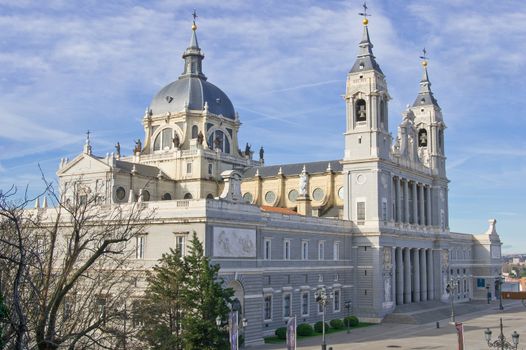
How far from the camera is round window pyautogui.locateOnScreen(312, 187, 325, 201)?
8106 cm

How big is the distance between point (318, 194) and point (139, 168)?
829 inches

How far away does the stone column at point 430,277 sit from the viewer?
8488cm

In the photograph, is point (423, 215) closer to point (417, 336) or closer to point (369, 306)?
point (369, 306)

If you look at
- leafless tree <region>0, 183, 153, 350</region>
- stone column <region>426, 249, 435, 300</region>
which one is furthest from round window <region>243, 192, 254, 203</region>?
leafless tree <region>0, 183, 153, 350</region>

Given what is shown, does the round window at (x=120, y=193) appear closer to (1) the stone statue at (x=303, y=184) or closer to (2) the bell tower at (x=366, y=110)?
(1) the stone statue at (x=303, y=184)

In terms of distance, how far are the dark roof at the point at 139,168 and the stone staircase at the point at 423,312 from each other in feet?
100

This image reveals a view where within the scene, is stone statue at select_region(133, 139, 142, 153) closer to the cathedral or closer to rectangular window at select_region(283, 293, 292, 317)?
the cathedral

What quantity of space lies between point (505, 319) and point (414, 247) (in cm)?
1270

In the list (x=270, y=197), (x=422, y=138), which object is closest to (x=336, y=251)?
(x=270, y=197)

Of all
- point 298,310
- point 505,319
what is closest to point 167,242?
point 298,310

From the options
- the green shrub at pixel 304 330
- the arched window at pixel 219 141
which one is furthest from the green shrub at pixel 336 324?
the arched window at pixel 219 141

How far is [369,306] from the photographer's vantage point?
70.8 m

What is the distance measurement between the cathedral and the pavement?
164 inches

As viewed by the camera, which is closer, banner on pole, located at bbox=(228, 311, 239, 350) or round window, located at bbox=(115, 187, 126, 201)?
banner on pole, located at bbox=(228, 311, 239, 350)
